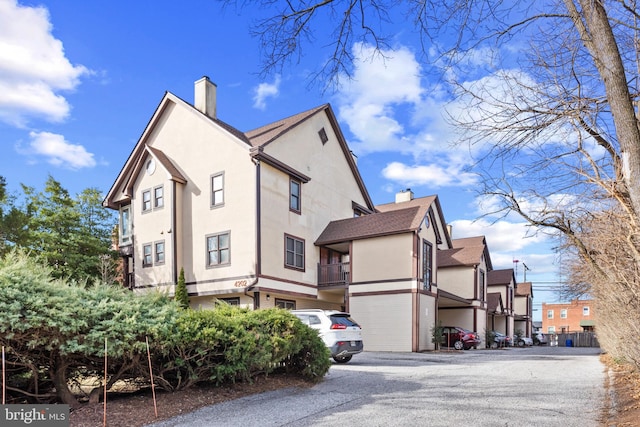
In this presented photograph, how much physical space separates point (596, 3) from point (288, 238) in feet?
59.9

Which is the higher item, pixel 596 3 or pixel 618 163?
pixel 596 3

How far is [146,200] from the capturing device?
80.0 ft

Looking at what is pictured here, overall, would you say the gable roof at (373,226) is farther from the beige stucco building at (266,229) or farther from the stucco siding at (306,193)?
the stucco siding at (306,193)

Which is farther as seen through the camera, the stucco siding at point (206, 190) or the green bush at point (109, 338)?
the stucco siding at point (206, 190)

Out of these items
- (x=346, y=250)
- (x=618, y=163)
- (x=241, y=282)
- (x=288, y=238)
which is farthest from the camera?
(x=346, y=250)

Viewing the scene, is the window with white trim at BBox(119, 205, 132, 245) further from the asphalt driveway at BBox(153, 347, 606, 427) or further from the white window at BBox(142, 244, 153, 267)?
the asphalt driveway at BBox(153, 347, 606, 427)

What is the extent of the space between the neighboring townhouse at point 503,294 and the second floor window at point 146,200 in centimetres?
3029

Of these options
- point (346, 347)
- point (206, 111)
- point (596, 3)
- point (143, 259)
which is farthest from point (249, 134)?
point (596, 3)

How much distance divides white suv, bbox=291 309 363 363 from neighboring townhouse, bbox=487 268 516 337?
3001cm

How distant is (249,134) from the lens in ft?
83.8

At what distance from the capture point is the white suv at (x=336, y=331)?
13562 millimetres

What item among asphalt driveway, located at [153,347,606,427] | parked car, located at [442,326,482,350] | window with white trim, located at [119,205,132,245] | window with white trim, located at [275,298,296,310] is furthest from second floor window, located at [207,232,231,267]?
parked car, located at [442,326,482,350]

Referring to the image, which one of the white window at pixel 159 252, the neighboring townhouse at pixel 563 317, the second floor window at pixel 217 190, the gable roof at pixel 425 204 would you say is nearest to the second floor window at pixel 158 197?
the white window at pixel 159 252

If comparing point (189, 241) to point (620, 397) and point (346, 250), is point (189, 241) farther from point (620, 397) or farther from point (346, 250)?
point (620, 397)
